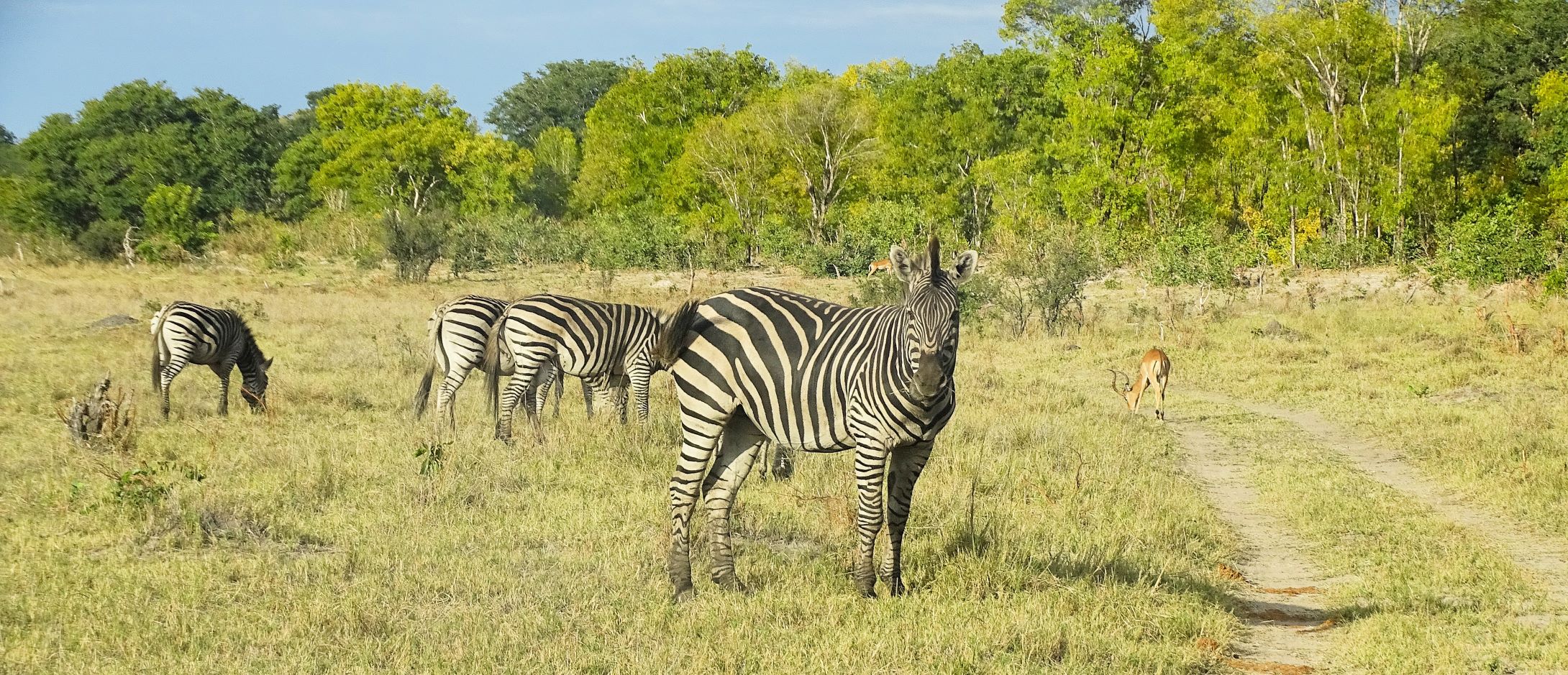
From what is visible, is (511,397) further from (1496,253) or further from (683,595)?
(1496,253)

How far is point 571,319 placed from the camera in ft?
42.7

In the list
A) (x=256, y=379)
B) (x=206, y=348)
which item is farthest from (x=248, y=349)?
(x=206, y=348)

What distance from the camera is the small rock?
21.8m

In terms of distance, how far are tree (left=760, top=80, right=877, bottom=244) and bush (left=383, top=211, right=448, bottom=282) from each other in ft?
53.1

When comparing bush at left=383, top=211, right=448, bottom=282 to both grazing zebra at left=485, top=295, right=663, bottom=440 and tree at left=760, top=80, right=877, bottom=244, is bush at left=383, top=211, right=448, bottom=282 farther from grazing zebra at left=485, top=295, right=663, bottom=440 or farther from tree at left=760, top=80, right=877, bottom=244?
grazing zebra at left=485, top=295, right=663, bottom=440

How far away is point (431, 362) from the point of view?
14008mm

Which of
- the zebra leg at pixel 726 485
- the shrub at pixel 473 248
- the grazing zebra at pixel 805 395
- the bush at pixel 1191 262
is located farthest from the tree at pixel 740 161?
the grazing zebra at pixel 805 395

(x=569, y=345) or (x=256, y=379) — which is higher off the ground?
(x=569, y=345)

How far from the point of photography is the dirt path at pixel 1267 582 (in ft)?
21.8

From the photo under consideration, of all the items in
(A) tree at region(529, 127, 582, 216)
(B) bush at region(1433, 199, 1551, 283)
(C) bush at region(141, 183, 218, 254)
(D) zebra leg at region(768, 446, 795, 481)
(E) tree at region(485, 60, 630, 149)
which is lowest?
(D) zebra leg at region(768, 446, 795, 481)

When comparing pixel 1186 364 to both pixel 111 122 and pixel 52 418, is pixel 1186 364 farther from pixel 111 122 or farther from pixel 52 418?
pixel 111 122

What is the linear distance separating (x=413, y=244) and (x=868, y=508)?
34.3 m

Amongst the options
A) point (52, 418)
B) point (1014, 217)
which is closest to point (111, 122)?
point (1014, 217)

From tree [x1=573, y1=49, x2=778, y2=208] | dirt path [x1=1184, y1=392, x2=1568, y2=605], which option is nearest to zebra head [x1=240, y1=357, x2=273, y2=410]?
dirt path [x1=1184, y1=392, x2=1568, y2=605]
